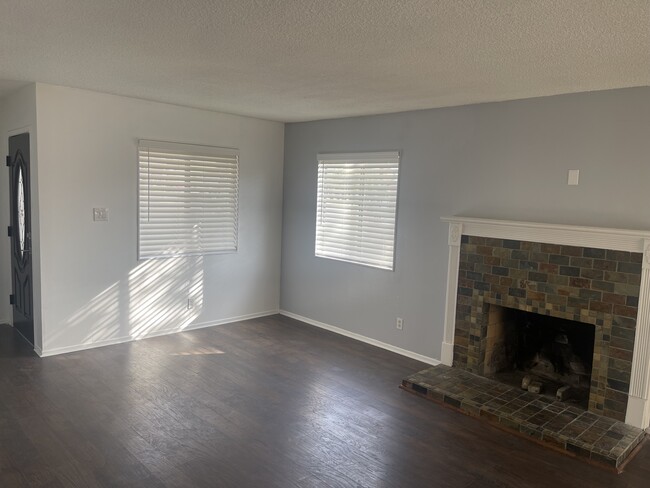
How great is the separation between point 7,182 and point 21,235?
0.69 m

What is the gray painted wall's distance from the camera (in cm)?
345

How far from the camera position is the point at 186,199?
5172 millimetres

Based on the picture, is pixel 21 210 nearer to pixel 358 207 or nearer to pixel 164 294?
pixel 164 294

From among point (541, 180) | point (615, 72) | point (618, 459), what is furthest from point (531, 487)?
point (615, 72)

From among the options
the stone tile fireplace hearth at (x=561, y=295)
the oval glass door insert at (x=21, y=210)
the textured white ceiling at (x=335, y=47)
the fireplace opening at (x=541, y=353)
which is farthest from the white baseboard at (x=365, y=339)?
the oval glass door insert at (x=21, y=210)

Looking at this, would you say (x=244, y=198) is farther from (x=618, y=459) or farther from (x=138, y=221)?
(x=618, y=459)

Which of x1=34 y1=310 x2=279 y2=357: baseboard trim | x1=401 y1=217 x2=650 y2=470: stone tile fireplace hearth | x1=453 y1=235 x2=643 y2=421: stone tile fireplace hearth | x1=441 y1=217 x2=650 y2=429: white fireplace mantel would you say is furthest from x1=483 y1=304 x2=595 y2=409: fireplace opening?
x1=34 y1=310 x2=279 y2=357: baseboard trim

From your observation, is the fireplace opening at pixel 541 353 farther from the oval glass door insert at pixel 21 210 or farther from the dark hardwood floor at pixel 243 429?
the oval glass door insert at pixel 21 210

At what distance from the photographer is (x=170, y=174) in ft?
16.4

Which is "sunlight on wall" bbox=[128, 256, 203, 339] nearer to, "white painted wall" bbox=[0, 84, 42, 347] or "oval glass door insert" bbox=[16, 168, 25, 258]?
"white painted wall" bbox=[0, 84, 42, 347]

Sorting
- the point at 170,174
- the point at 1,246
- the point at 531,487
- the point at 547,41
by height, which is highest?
the point at 547,41

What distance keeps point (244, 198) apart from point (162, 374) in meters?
2.32

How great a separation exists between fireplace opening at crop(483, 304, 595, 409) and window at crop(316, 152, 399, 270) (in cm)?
122

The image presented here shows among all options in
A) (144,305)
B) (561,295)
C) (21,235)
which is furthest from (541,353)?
(21,235)
